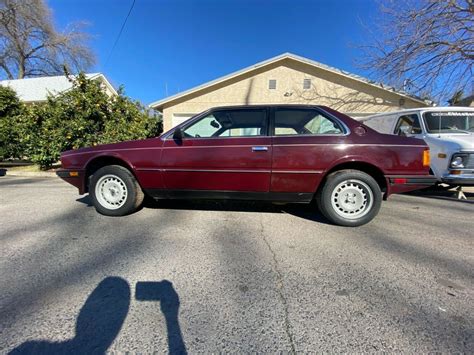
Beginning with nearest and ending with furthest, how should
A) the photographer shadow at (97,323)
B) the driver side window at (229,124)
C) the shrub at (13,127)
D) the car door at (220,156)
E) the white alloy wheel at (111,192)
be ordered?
the photographer shadow at (97,323) < the car door at (220,156) < the driver side window at (229,124) < the white alloy wheel at (111,192) < the shrub at (13,127)

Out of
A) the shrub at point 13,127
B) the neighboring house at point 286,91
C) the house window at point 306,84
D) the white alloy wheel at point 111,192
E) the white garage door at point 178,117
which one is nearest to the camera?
the white alloy wheel at point 111,192

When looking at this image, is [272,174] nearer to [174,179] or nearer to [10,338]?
[174,179]

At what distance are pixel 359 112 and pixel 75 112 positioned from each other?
11865mm

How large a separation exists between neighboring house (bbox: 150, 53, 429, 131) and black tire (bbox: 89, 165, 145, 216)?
352 inches

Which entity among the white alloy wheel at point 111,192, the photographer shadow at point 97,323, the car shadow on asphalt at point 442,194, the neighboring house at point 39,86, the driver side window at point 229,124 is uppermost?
the neighboring house at point 39,86

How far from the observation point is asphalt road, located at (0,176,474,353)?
1590 millimetres

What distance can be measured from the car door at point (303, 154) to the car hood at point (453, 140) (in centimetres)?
328

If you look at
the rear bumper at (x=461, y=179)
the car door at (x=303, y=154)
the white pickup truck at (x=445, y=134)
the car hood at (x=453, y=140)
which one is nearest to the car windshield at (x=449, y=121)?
the white pickup truck at (x=445, y=134)

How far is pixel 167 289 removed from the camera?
6.86 feet

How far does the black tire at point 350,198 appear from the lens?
11.5ft

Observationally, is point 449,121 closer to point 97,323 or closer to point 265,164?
point 265,164

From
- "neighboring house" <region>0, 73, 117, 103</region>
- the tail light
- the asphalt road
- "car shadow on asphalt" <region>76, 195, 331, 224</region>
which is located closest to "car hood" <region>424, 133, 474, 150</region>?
the asphalt road

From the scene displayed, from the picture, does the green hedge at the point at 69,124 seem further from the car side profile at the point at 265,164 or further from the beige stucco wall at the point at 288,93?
the car side profile at the point at 265,164

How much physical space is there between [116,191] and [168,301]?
2.53 meters
